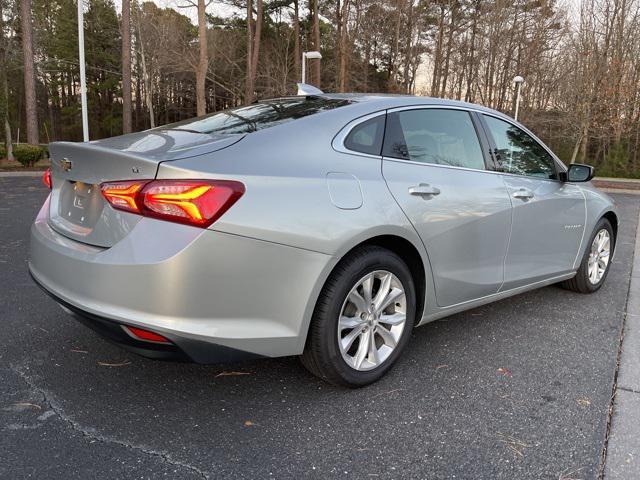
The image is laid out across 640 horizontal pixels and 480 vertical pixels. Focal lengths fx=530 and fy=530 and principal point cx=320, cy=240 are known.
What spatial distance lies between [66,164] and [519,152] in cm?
299

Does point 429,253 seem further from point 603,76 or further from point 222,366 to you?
point 603,76

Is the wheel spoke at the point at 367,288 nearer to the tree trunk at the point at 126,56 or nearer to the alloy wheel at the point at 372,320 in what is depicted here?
the alloy wheel at the point at 372,320

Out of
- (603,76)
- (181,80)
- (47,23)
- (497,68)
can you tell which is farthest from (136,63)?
(603,76)

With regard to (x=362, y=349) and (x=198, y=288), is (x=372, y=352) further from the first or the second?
(x=198, y=288)

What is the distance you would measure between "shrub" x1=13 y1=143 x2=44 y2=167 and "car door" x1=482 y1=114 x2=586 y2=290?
1874cm

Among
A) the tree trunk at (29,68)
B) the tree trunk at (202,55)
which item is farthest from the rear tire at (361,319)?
the tree trunk at (29,68)

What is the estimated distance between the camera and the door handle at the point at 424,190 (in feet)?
9.45

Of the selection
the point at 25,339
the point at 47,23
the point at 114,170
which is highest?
the point at 47,23

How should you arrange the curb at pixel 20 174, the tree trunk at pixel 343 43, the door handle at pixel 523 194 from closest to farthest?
the door handle at pixel 523 194
the curb at pixel 20 174
the tree trunk at pixel 343 43

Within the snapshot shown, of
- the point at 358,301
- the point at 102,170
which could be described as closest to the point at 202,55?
the point at 102,170

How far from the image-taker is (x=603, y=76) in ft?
81.1

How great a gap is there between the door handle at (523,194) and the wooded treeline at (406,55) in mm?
20490

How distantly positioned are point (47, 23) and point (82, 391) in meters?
48.8

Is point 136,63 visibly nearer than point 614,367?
No
